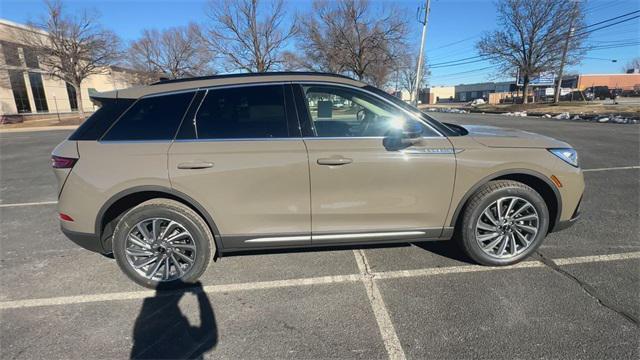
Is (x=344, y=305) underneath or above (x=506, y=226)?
underneath

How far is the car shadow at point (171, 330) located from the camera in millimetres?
2260

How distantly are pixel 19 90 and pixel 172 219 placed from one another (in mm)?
44847

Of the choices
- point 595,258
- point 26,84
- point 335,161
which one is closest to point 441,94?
point 26,84

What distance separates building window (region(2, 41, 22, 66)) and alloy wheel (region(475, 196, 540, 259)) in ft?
139

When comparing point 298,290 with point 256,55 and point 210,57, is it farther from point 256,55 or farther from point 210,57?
point 210,57

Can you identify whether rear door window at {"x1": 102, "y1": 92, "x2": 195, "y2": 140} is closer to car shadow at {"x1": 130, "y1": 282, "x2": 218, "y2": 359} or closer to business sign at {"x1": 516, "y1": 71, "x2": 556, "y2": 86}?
car shadow at {"x1": 130, "y1": 282, "x2": 218, "y2": 359}

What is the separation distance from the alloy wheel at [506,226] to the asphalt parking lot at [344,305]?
0.69 feet

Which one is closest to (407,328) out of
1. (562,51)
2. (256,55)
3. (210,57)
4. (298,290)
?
(298,290)

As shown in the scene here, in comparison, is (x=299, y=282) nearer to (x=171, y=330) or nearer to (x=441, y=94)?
(x=171, y=330)

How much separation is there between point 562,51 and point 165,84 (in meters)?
42.4

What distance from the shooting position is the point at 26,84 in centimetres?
3484

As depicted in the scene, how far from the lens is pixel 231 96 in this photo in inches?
115

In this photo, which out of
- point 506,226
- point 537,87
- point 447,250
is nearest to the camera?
point 506,226

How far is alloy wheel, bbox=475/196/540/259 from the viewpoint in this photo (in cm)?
308
